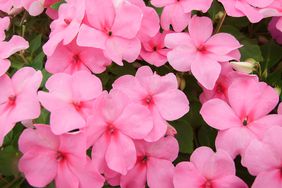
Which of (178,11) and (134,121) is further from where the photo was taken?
(178,11)

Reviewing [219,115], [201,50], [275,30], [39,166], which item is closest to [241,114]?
[219,115]

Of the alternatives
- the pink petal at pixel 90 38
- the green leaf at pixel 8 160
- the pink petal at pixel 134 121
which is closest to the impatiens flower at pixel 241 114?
the pink petal at pixel 134 121

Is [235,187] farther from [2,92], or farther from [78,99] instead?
[2,92]

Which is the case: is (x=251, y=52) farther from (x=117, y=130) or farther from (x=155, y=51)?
(x=117, y=130)

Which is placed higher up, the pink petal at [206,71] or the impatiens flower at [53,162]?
the pink petal at [206,71]

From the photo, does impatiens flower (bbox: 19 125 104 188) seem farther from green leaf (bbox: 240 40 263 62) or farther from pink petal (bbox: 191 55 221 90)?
green leaf (bbox: 240 40 263 62)

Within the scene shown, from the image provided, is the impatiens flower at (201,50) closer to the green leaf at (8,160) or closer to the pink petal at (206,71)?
the pink petal at (206,71)

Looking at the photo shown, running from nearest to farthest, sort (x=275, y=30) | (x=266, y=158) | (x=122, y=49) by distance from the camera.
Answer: (x=266, y=158) < (x=122, y=49) < (x=275, y=30)
